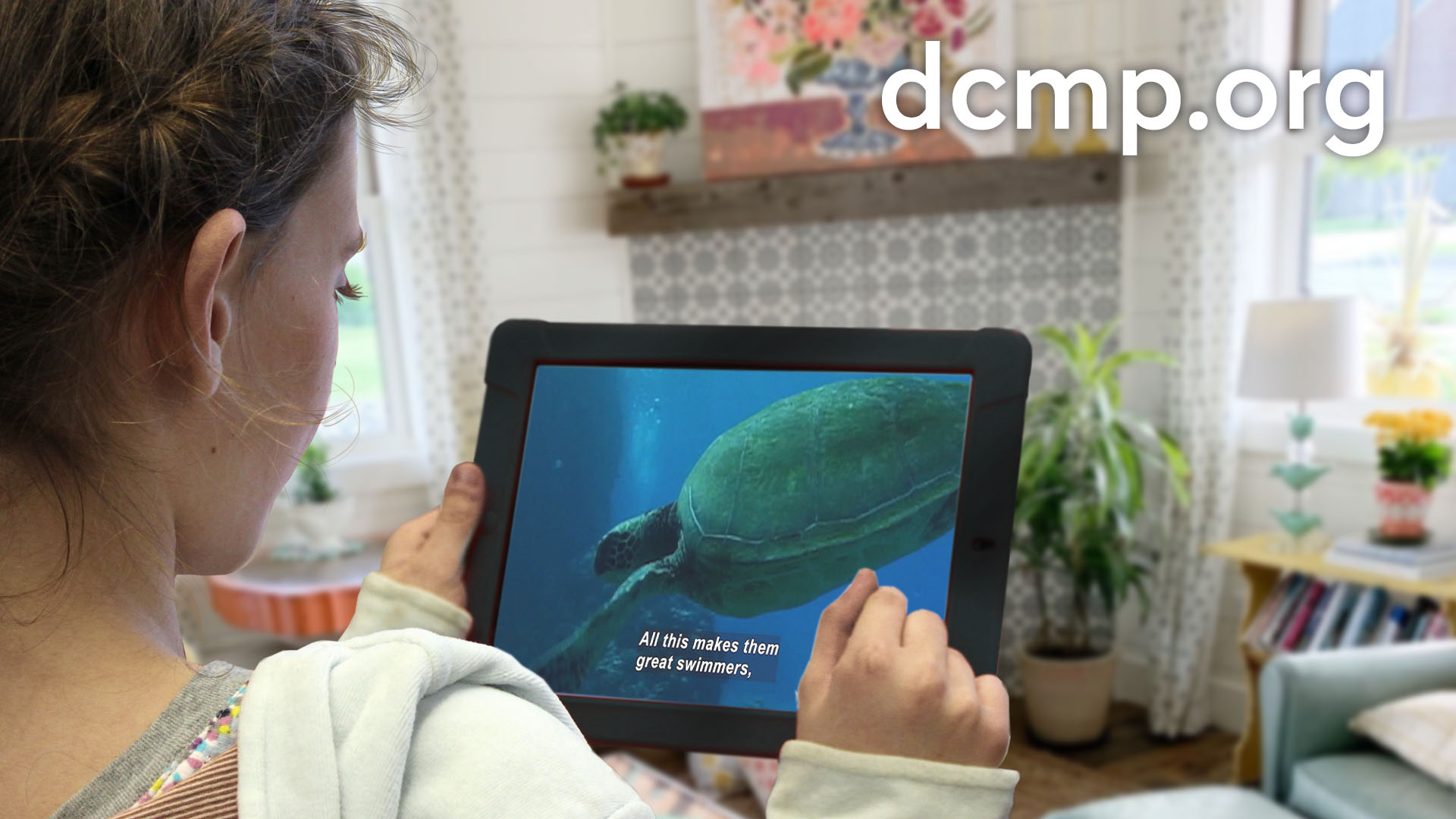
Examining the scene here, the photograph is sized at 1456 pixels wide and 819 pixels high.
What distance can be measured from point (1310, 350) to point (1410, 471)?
1.18 ft

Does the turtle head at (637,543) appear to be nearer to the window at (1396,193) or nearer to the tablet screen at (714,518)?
the tablet screen at (714,518)

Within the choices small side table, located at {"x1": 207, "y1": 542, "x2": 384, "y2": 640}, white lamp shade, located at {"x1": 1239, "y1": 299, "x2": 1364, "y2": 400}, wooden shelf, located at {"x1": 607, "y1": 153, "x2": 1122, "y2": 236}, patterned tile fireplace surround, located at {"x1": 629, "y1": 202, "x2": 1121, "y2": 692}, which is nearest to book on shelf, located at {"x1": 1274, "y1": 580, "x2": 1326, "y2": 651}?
white lamp shade, located at {"x1": 1239, "y1": 299, "x2": 1364, "y2": 400}

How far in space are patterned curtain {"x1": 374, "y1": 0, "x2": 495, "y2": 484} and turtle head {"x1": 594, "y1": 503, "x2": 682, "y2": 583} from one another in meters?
3.08

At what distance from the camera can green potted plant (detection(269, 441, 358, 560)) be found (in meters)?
3.47

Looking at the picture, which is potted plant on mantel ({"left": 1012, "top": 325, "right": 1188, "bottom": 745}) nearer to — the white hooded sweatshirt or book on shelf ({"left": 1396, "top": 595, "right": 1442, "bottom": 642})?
book on shelf ({"left": 1396, "top": 595, "right": 1442, "bottom": 642})

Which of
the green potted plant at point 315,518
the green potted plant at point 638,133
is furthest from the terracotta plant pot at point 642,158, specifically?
the green potted plant at point 315,518

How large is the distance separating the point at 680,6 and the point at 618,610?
3336 millimetres

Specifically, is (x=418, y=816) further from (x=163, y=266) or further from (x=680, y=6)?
(x=680, y=6)

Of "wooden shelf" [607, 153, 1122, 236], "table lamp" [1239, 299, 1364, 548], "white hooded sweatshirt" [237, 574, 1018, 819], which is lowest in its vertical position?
"table lamp" [1239, 299, 1364, 548]

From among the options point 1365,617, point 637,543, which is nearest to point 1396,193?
point 1365,617

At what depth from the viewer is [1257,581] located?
3217 mm

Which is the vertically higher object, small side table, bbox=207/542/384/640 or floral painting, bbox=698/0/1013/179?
floral painting, bbox=698/0/1013/179

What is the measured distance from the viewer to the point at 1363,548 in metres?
2.89

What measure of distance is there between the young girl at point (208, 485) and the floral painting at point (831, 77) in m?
3.11
